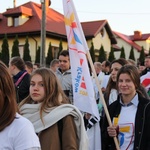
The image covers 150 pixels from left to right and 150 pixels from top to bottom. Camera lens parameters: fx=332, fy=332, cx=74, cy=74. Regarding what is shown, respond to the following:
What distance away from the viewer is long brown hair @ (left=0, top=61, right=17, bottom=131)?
5.53 feet

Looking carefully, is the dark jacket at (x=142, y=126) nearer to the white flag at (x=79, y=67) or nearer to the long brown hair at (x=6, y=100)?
the white flag at (x=79, y=67)

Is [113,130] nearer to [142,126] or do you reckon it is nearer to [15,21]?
[142,126]

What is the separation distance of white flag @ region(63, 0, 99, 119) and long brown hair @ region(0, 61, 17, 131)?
6.38 ft

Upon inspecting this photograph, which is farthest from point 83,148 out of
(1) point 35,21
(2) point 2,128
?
(1) point 35,21

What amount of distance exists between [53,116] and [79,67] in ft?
3.46

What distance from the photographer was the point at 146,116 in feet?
10.7

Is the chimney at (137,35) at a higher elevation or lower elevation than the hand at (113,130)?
higher

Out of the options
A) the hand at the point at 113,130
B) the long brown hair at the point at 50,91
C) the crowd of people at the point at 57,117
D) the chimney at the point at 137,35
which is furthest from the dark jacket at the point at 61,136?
the chimney at the point at 137,35

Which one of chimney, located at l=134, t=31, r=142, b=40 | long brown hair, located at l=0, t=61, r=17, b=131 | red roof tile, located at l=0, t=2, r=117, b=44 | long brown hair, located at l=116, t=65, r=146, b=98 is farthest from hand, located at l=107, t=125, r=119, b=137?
chimney, located at l=134, t=31, r=142, b=40

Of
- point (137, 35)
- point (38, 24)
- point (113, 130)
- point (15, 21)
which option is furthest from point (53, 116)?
point (137, 35)

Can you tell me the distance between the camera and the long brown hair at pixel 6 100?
5.53 ft

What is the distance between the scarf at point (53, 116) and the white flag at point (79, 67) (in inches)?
29.9

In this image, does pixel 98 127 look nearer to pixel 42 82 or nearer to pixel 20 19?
pixel 42 82

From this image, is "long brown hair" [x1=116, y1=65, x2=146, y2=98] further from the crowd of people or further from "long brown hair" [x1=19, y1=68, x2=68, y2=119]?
"long brown hair" [x1=19, y1=68, x2=68, y2=119]
